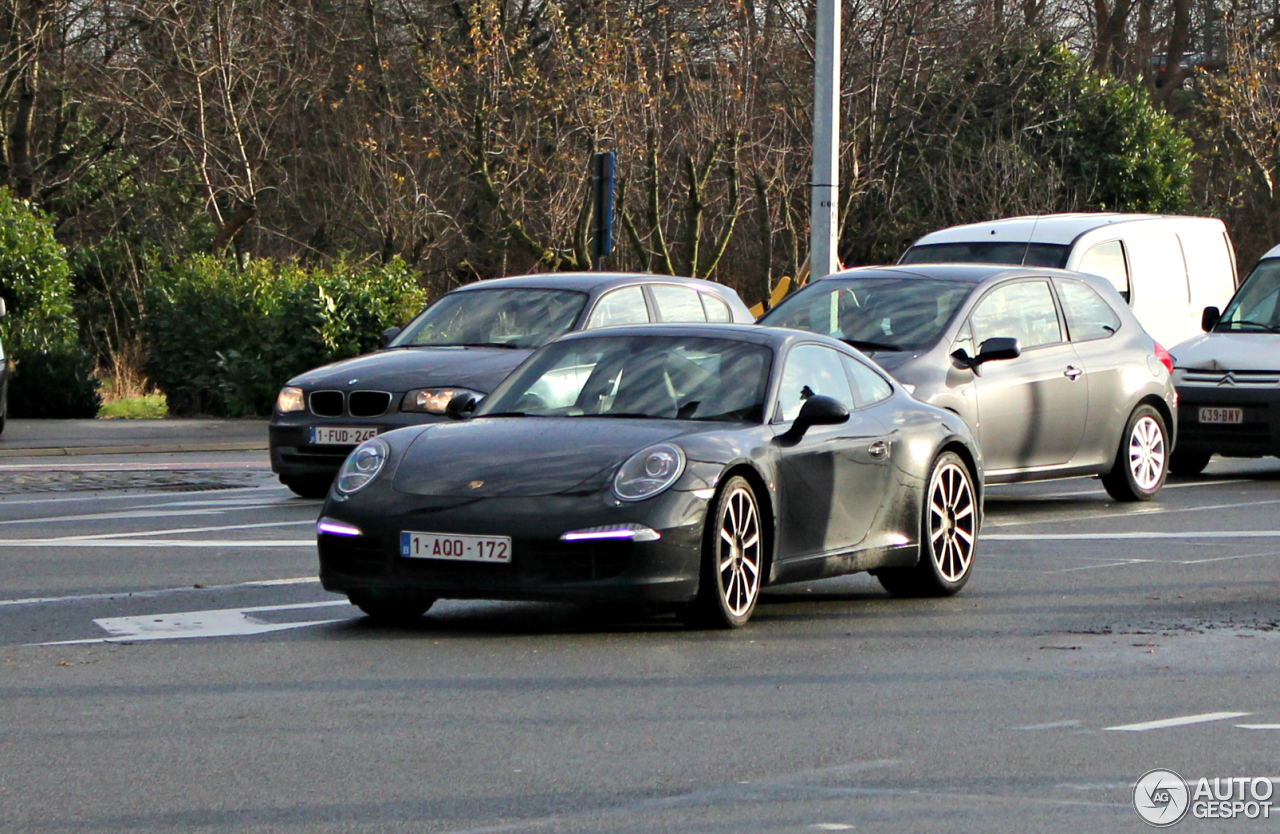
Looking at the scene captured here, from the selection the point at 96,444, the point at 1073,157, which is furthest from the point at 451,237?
the point at 96,444

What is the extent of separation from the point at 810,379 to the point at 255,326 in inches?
614

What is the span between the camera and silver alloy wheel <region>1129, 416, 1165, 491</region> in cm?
1541

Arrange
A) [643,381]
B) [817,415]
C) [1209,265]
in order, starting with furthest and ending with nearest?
[1209,265], [643,381], [817,415]

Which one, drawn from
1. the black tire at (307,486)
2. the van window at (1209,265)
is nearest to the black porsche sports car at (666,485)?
the black tire at (307,486)

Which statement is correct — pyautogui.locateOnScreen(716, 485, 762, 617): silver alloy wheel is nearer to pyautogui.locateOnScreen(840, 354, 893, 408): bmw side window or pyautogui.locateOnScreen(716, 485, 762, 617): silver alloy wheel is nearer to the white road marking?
pyautogui.locateOnScreen(840, 354, 893, 408): bmw side window

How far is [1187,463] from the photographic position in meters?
18.2

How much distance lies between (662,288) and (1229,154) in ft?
88.8

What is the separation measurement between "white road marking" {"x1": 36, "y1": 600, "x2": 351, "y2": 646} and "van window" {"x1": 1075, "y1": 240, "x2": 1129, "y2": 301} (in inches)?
493

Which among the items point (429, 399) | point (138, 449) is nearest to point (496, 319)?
point (429, 399)

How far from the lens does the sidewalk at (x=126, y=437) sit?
1986 centimetres

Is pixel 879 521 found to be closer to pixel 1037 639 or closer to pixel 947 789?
pixel 1037 639
